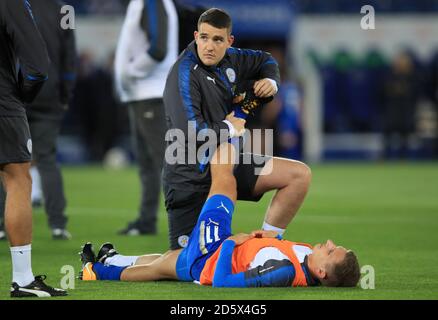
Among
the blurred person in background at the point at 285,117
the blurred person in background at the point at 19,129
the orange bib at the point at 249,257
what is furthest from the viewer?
the blurred person in background at the point at 285,117

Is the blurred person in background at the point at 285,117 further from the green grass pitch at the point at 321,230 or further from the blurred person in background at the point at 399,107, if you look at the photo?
the green grass pitch at the point at 321,230

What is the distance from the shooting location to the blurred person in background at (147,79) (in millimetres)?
9703

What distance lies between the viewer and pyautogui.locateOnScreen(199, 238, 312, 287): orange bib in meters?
6.50

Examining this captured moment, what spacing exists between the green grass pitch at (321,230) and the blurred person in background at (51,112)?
1.02 feet

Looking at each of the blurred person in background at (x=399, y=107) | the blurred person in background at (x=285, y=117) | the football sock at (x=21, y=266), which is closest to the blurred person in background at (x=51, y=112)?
the football sock at (x=21, y=266)

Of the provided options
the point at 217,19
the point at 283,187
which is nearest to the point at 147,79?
the point at 217,19

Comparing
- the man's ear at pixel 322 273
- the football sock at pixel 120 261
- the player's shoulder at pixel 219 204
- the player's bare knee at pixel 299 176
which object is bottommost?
the football sock at pixel 120 261

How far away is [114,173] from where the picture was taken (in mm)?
19281

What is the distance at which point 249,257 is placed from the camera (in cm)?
650

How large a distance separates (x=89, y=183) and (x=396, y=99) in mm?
8400

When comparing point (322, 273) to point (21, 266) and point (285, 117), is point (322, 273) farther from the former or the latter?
point (285, 117)

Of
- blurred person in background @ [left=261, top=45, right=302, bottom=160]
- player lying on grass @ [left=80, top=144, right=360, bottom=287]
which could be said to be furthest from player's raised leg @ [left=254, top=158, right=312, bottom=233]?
blurred person in background @ [left=261, top=45, right=302, bottom=160]
